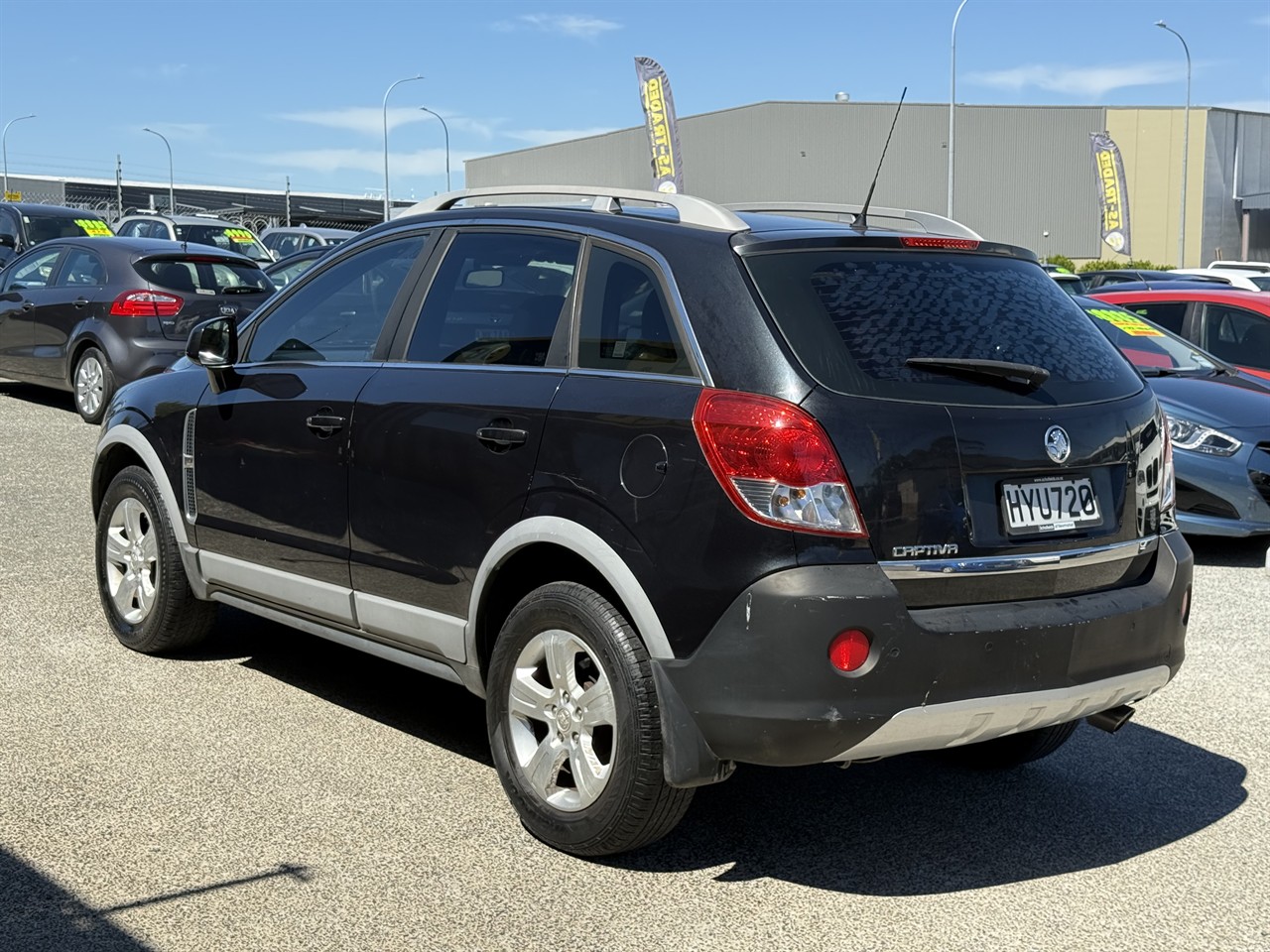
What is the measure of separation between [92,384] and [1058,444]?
1111 centimetres

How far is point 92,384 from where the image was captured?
43.5 ft

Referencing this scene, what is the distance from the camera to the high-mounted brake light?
11.8 feet

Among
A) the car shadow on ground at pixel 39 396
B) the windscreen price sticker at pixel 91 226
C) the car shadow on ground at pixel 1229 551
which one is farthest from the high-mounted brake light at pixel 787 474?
the windscreen price sticker at pixel 91 226

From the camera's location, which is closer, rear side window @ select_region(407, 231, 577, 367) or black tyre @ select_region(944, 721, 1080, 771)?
rear side window @ select_region(407, 231, 577, 367)

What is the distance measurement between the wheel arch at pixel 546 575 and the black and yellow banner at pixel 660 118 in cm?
3854

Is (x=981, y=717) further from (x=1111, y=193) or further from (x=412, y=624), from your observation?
(x=1111, y=193)

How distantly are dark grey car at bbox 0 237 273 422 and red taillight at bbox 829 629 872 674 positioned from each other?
10370mm

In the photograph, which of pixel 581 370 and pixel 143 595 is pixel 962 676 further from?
pixel 143 595

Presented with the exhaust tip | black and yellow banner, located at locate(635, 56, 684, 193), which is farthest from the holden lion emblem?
black and yellow banner, located at locate(635, 56, 684, 193)

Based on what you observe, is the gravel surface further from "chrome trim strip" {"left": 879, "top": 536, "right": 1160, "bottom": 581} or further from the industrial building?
the industrial building

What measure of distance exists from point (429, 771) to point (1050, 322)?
2350 millimetres

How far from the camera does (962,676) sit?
3684 millimetres

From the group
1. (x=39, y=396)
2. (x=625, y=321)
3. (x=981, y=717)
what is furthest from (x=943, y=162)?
(x=981, y=717)

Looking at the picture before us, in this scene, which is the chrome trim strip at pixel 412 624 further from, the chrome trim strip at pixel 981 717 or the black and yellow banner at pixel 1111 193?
the black and yellow banner at pixel 1111 193
